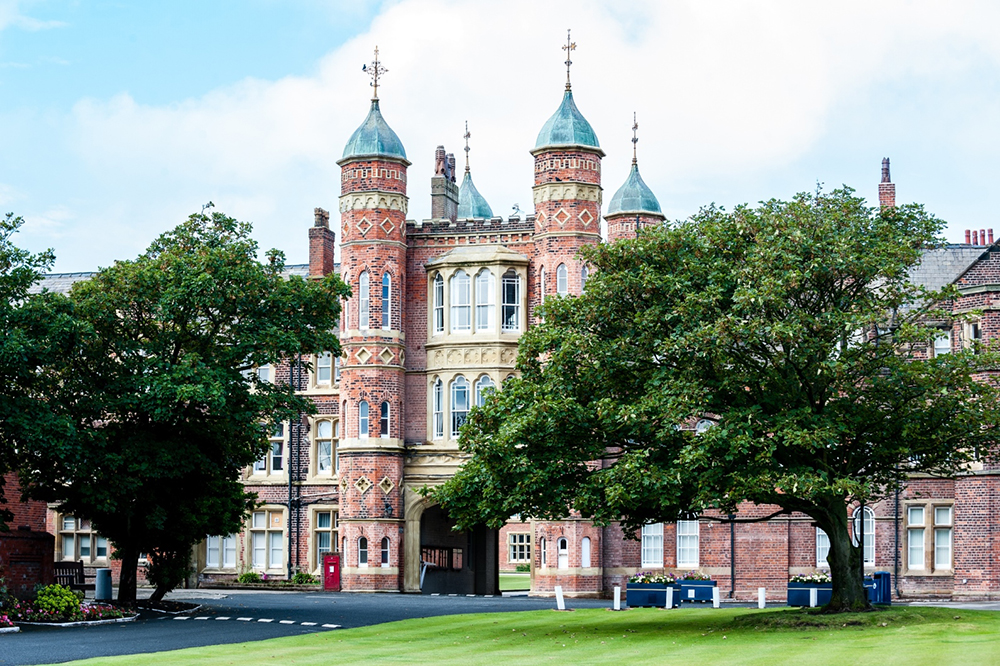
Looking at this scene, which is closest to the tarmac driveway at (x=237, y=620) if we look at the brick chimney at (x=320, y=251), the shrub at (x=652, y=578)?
the shrub at (x=652, y=578)

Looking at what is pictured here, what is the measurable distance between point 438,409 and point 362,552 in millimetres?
5611

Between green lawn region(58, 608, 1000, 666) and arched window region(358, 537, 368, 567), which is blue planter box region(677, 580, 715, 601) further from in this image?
arched window region(358, 537, 368, 567)

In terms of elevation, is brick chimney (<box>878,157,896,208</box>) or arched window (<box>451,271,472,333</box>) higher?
brick chimney (<box>878,157,896,208</box>)

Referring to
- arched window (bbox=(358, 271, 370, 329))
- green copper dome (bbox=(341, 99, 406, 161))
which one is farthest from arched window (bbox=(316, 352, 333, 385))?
green copper dome (bbox=(341, 99, 406, 161))

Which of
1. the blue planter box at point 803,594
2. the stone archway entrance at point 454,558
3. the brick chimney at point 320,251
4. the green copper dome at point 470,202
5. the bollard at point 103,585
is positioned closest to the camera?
the bollard at point 103,585

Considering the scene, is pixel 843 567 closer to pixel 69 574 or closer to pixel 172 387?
pixel 172 387

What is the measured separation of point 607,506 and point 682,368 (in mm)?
3371

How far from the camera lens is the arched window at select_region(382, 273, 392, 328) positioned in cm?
4806

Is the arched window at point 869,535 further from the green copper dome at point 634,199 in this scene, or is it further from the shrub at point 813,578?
the green copper dome at point 634,199

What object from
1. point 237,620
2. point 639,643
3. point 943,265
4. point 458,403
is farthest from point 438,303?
point 639,643

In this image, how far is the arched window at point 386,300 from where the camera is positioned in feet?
158

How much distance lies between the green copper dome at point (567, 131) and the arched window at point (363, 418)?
35.4 feet

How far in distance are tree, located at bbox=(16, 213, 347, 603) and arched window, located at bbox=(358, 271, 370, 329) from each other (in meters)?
10.7

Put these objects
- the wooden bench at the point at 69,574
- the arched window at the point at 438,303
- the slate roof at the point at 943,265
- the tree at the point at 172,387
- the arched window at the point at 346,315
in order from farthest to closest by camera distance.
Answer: the slate roof at the point at 943,265 → the arched window at the point at 438,303 → the arched window at the point at 346,315 → the wooden bench at the point at 69,574 → the tree at the point at 172,387
